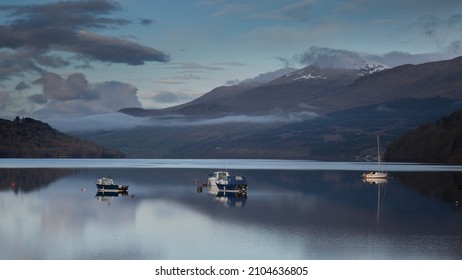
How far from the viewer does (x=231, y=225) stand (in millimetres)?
50469

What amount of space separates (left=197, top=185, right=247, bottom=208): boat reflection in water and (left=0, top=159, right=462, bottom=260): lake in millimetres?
167

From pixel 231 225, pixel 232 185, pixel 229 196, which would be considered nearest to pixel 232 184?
pixel 232 185

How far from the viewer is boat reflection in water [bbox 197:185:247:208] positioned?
70.4 meters

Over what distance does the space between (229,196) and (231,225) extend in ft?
97.3

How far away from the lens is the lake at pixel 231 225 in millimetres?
38281

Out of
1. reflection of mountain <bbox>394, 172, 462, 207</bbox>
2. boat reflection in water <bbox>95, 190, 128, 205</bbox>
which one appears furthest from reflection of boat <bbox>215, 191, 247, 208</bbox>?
reflection of mountain <bbox>394, 172, 462, 207</bbox>

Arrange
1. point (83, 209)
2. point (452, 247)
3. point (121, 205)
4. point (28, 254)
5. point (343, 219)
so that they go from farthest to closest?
1. point (121, 205)
2. point (83, 209)
3. point (343, 219)
4. point (452, 247)
5. point (28, 254)

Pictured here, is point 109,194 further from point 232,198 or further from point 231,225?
point 231,225

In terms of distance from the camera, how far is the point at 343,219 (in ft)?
180

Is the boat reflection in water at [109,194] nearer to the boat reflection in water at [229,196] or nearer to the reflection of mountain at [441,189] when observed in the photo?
the boat reflection in water at [229,196]

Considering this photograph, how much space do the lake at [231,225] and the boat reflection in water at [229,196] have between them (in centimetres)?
17
